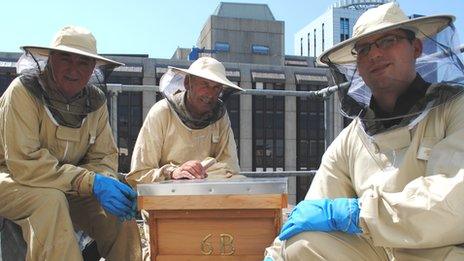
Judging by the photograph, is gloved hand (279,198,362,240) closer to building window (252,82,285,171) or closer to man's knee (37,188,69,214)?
man's knee (37,188,69,214)

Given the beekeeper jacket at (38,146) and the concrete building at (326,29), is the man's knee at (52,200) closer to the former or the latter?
the beekeeper jacket at (38,146)

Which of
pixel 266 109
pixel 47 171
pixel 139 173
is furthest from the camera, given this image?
pixel 266 109

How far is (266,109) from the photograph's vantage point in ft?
97.7

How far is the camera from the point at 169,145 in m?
2.85

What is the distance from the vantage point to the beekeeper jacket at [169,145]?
2.74 m

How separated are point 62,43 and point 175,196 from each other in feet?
3.50

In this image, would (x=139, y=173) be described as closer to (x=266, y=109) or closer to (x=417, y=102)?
(x=417, y=102)

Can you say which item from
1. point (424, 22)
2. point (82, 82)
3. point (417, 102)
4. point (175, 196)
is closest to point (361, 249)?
point (417, 102)

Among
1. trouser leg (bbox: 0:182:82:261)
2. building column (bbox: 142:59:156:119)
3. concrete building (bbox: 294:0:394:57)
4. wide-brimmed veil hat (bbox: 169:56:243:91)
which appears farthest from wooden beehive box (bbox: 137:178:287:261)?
concrete building (bbox: 294:0:394:57)

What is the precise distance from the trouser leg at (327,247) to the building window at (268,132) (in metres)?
27.2

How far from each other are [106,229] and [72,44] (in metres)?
0.99

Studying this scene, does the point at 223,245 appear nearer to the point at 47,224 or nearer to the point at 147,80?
the point at 47,224

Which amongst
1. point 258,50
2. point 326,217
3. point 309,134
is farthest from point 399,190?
point 258,50

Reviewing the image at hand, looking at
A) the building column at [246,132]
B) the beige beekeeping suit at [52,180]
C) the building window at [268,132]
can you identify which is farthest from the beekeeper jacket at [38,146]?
the building window at [268,132]
